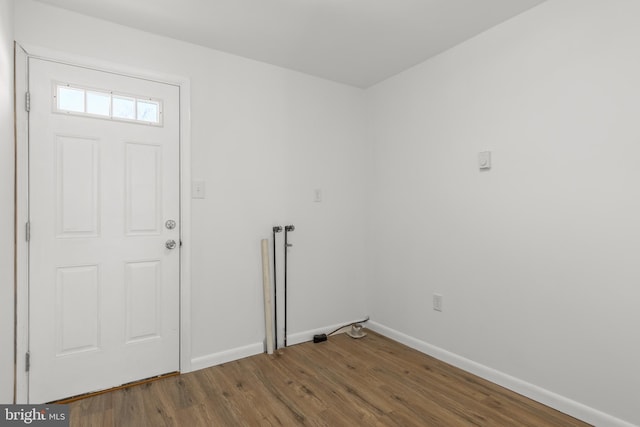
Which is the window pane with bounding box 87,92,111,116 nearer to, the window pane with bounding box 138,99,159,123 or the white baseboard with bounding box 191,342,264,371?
the window pane with bounding box 138,99,159,123

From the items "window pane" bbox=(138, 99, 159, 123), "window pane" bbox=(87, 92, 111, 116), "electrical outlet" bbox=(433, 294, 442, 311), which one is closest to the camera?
"window pane" bbox=(87, 92, 111, 116)

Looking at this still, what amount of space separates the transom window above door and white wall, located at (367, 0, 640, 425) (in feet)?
6.53

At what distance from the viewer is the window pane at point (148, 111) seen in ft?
7.54

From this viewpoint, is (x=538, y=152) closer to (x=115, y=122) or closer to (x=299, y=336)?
(x=299, y=336)

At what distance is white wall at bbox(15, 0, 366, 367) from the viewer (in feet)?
7.55

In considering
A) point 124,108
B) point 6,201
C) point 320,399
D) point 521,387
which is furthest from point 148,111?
point 521,387

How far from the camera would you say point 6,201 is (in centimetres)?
176

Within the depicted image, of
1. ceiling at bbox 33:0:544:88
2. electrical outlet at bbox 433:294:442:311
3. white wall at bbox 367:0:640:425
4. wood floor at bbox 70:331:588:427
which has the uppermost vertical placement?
ceiling at bbox 33:0:544:88

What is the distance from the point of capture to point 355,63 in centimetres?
281

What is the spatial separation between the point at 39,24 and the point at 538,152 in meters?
3.02

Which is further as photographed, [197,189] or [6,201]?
[197,189]

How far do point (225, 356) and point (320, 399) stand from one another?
873 mm

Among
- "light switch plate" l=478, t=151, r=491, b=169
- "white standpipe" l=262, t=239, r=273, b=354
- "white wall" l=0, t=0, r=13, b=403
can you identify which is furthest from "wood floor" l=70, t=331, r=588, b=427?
"light switch plate" l=478, t=151, r=491, b=169

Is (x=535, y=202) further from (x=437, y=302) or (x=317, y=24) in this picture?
(x=317, y=24)
